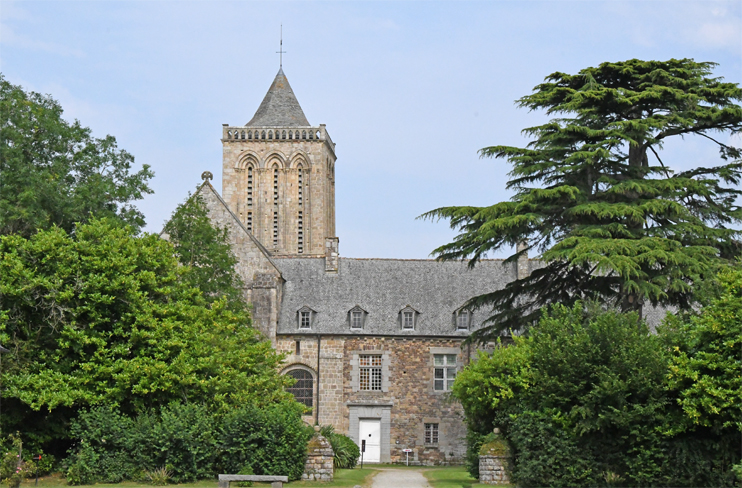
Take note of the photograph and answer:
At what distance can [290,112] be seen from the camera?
226 ft

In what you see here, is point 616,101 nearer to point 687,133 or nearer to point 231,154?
point 687,133

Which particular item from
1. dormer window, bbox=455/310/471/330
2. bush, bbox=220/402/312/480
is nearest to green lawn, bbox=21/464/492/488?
bush, bbox=220/402/312/480

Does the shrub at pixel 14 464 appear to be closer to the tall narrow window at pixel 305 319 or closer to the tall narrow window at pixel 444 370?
the tall narrow window at pixel 305 319

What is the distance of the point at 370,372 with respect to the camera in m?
40.3

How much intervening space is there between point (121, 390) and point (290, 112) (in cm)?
4647

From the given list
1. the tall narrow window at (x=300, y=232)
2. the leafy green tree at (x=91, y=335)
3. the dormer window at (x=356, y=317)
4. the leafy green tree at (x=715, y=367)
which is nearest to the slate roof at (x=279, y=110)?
the tall narrow window at (x=300, y=232)

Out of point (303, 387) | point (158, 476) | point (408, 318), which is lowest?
point (158, 476)

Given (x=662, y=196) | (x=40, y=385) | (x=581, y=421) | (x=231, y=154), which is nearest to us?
(x=581, y=421)

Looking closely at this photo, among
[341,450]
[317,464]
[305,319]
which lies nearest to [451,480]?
[341,450]

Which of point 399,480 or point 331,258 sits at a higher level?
point 331,258

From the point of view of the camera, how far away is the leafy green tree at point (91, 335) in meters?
24.6

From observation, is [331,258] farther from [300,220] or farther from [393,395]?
[300,220]

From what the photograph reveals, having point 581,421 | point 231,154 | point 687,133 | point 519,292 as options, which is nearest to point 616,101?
point 687,133

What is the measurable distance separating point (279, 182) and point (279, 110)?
6.54m
